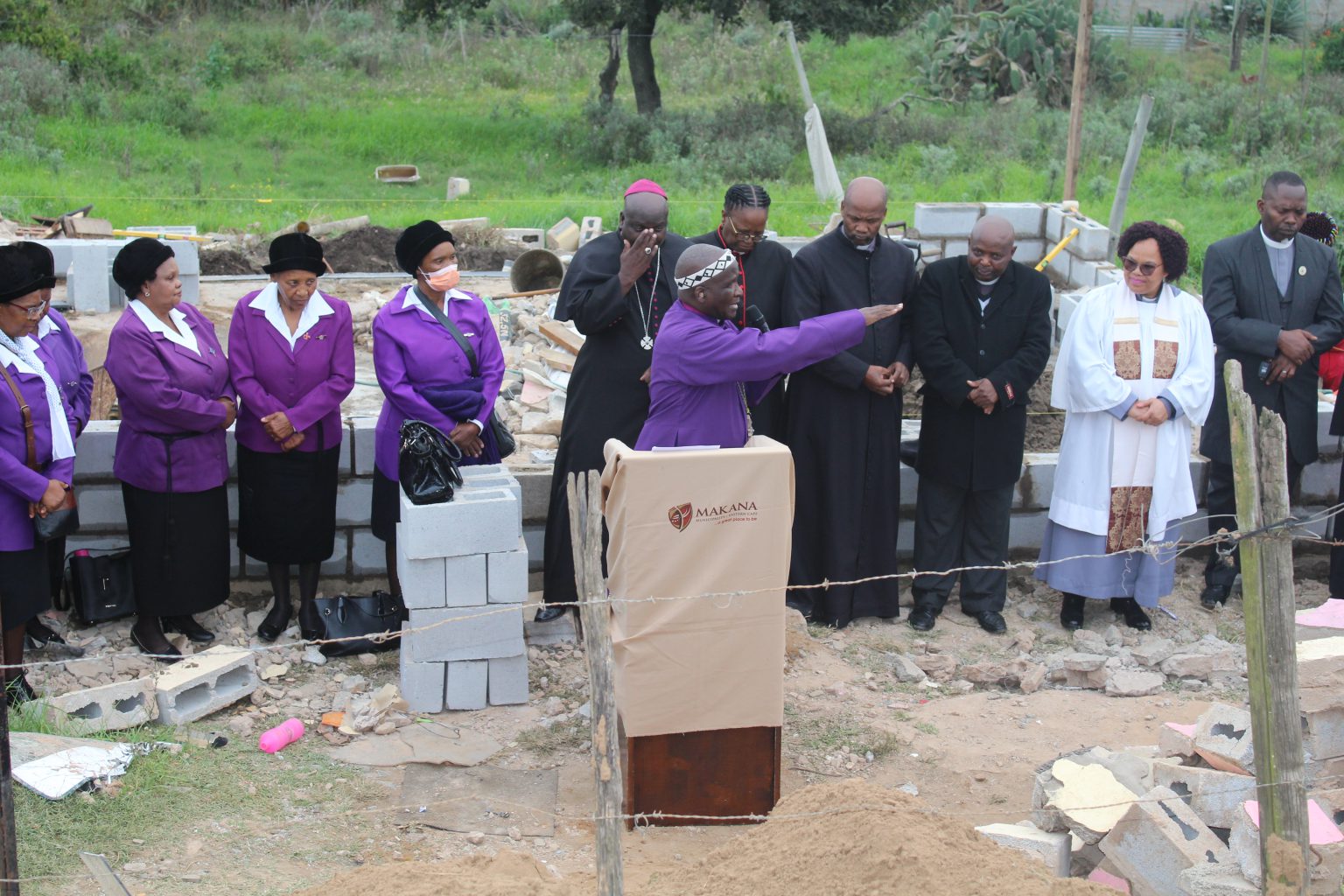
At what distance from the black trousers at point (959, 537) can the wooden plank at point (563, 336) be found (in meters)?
2.96

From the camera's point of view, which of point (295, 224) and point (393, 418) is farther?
point (295, 224)

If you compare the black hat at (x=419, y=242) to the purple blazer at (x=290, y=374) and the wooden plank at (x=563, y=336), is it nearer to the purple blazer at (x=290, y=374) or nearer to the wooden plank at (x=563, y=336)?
the purple blazer at (x=290, y=374)

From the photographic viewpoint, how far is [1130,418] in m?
6.87

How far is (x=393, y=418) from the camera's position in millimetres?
6480

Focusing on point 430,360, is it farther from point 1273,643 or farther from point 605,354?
point 1273,643

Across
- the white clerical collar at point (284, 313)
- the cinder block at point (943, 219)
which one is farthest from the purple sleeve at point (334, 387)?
the cinder block at point (943, 219)

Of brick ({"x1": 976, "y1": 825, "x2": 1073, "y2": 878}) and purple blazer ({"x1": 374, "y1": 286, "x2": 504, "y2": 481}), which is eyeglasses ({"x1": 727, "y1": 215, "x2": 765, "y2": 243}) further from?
brick ({"x1": 976, "y1": 825, "x2": 1073, "y2": 878})

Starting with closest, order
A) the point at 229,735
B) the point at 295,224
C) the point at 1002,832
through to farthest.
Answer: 1. the point at 1002,832
2. the point at 229,735
3. the point at 295,224

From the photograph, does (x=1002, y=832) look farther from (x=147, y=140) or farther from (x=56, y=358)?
(x=147, y=140)

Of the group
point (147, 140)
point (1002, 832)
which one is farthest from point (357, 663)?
point (147, 140)

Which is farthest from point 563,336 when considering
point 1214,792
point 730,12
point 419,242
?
point 730,12

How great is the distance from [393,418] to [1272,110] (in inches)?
777

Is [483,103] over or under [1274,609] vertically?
over

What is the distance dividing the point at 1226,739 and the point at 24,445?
4667mm
